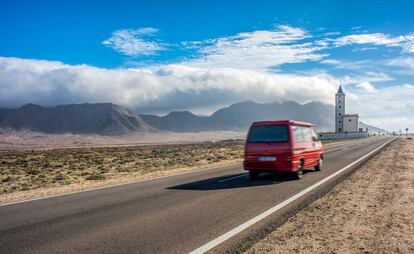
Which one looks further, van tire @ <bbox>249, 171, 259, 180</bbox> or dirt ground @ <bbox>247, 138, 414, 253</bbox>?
van tire @ <bbox>249, 171, 259, 180</bbox>

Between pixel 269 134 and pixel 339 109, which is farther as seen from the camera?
pixel 339 109

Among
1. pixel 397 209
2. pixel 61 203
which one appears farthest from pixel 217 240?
pixel 61 203

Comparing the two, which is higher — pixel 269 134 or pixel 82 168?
pixel 269 134

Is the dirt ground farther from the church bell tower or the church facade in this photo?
the church bell tower

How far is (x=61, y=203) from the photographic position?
10.3 metres

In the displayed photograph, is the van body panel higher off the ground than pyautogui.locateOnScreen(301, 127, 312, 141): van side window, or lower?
lower

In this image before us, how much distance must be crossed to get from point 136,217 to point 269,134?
717 cm

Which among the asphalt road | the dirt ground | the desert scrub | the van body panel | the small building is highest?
the small building

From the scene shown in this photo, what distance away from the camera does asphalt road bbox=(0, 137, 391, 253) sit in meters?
6.34

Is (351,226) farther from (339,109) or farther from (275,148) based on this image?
(339,109)

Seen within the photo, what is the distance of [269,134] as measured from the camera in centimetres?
1430

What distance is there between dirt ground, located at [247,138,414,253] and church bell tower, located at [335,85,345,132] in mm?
124124

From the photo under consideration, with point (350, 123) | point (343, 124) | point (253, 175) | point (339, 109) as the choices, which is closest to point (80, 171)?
point (253, 175)

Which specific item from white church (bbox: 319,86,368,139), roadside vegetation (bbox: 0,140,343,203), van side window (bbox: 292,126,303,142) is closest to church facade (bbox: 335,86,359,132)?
white church (bbox: 319,86,368,139)
